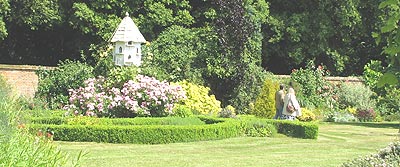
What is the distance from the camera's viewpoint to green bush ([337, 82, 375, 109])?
26.5 metres

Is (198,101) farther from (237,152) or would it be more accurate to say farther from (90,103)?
(237,152)

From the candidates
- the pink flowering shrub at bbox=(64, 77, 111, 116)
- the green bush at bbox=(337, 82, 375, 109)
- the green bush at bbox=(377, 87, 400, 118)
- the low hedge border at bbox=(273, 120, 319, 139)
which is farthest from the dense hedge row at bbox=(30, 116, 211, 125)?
the green bush at bbox=(337, 82, 375, 109)

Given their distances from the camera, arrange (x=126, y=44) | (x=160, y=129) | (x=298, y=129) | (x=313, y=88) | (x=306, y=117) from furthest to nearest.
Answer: (x=313, y=88) → (x=306, y=117) → (x=126, y=44) → (x=298, y=129) → (x=160, y=129)

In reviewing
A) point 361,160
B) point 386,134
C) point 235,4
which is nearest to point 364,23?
point 235,4

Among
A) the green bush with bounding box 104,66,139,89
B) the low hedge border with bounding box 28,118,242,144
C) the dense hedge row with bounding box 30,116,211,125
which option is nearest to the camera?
the low hedge border with bounding box 28,118,242,144

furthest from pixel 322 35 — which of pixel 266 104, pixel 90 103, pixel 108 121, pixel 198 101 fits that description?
pixel 108 121

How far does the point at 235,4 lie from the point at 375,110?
696 cm

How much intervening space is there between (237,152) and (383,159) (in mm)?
4567

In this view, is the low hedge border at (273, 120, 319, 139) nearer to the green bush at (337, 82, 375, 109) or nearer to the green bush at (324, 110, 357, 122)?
the green bush at (324, 110, 357, 122)

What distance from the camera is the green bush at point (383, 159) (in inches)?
318

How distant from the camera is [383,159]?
840cm

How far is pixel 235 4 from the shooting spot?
2452 cm

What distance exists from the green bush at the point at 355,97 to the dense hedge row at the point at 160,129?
1061cm

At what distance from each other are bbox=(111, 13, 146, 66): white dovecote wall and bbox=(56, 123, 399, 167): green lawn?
6.39 metres
